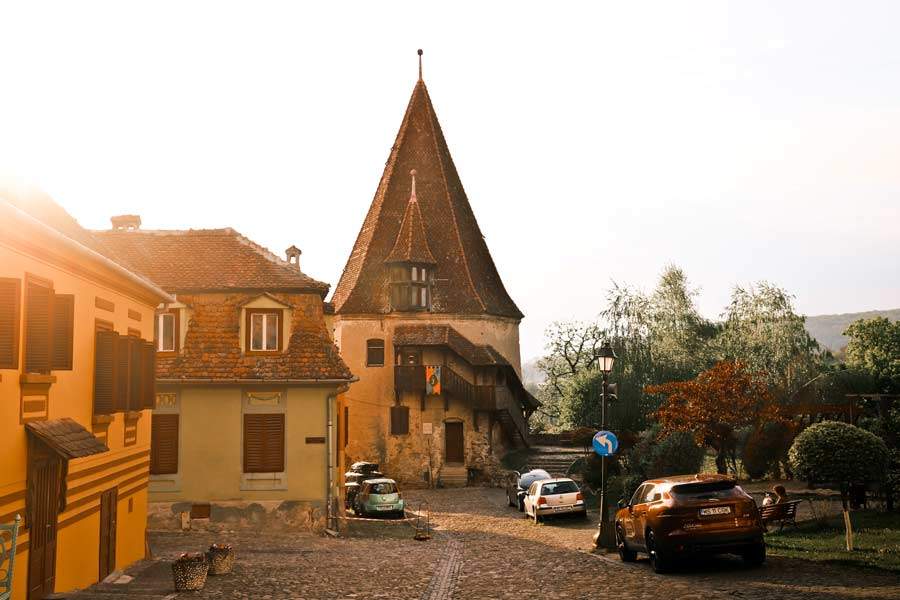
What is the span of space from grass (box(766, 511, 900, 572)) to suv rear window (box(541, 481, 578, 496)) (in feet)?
29.0

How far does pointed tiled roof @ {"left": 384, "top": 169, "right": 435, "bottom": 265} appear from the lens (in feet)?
145

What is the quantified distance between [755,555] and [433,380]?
27.3 metres

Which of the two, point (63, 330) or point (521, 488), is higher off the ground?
point (63, 330)

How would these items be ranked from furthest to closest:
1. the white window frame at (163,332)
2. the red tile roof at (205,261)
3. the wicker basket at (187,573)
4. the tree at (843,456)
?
1. the red tile roof at (205,261)
2. the white window frame at (163,332)
3. the tree at (843,456)
4. the wicker basket at (187,573)

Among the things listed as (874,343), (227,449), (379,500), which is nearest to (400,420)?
(379,500)

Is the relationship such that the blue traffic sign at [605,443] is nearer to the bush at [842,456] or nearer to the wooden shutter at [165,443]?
the bush at [842,456]

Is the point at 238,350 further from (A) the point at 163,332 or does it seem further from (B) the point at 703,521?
(B) the point at 703,521

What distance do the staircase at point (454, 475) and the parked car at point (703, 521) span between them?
27.5 m

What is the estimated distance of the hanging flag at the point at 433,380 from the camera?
42031mm

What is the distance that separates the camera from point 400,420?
142 ft

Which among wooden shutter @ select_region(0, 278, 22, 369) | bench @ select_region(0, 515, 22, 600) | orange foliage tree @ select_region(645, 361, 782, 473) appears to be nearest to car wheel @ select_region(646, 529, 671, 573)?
bench @ select_region(0, 515, 22, 600)

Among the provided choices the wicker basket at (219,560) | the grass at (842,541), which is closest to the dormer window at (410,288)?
the grass at (842,541)

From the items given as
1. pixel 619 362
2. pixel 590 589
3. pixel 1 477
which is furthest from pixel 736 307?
pixel 1 477

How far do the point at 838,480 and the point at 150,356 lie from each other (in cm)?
1400
